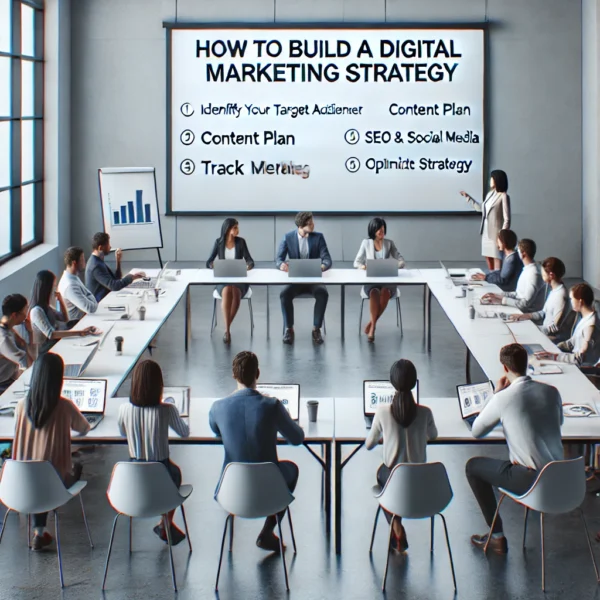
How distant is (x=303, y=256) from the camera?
329 inches

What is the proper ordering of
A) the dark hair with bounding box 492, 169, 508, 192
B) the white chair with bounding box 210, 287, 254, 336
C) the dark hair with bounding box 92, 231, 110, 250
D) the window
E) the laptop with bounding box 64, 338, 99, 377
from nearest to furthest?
the laptop with bounding box 64, 338, 99, 377, the dark hair with bounding box 92, 231, 110, 250, the white chair with bounding box 210, 287, 254, 336, the dark hair with bounding box 492, 169, 508, 192, the window

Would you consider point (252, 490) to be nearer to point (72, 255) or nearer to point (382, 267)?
point (72, 255)

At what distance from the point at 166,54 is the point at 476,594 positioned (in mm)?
8651

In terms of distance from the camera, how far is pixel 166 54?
11062 mm

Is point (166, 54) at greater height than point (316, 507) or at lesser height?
greater

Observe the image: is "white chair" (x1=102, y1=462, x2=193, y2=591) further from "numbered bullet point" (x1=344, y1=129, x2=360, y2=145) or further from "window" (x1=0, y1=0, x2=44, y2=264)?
"numbered bullet point" (x1=344, y1=129, x2=360, y2=145)

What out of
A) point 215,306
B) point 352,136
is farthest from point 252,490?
point 352,136

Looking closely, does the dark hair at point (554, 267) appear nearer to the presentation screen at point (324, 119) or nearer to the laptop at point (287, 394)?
the laptop at point (287, 394)

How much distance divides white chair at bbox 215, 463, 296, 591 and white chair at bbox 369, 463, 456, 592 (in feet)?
1.48

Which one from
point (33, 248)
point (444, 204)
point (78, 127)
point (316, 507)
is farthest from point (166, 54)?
point (316, 507)

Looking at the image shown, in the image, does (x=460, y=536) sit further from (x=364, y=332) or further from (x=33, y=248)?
(x=33, y=248)

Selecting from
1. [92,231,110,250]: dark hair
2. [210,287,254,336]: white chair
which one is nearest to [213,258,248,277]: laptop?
[210,287,254,336]: white chair

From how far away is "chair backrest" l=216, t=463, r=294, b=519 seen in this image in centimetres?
382

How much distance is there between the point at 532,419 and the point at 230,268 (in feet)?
14.4
